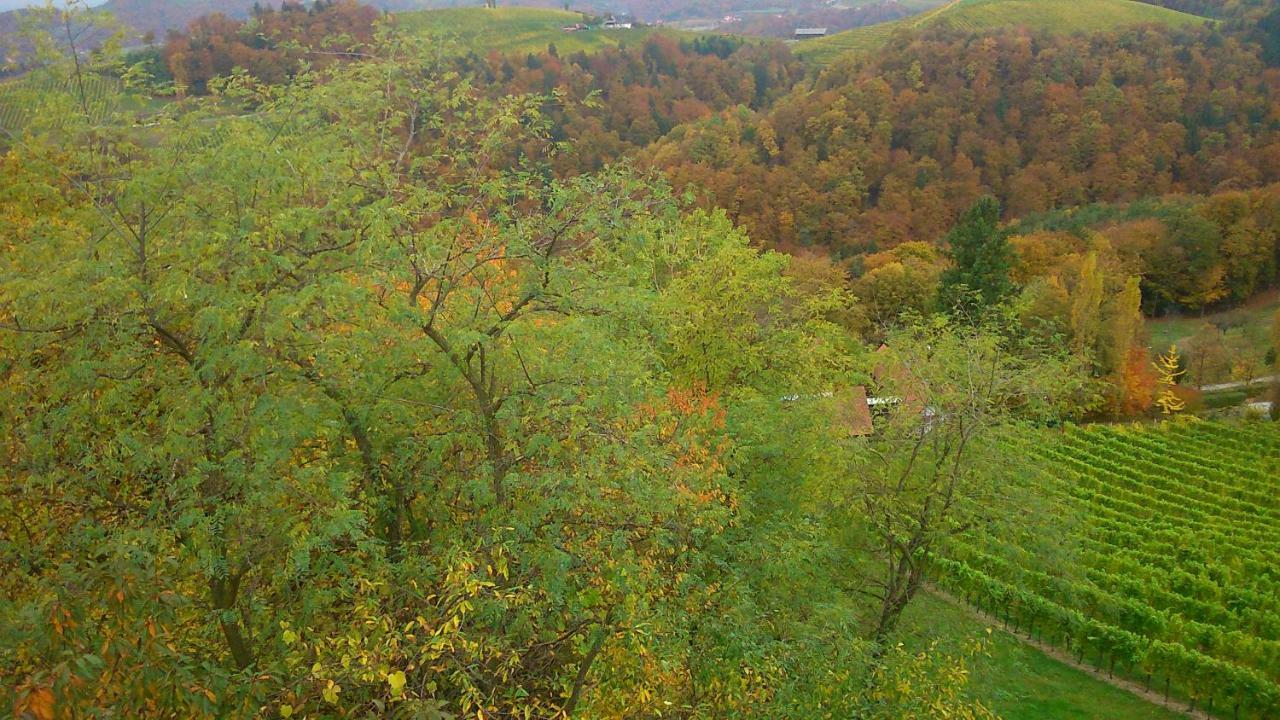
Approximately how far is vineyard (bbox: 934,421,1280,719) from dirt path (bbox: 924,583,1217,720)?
0.72ft

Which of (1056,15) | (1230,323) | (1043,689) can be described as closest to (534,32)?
(1056,15)

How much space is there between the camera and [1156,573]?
24844 mm

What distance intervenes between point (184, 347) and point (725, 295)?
15683mm

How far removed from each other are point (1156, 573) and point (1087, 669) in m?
4.95

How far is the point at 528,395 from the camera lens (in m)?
8.92

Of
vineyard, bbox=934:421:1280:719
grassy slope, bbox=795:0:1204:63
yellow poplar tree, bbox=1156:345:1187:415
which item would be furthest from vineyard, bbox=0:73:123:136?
grassy slope, bbox=795:0:1204:63

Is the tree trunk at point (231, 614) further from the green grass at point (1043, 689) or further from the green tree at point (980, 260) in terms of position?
the green tree at point (980, 260)

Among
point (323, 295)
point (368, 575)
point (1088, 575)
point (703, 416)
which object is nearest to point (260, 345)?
point (323, 295)

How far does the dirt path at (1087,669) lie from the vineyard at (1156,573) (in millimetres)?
219

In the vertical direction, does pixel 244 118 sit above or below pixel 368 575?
above

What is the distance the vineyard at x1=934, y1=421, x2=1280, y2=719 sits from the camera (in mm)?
18922

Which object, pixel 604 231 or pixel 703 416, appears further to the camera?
pixel 703 416

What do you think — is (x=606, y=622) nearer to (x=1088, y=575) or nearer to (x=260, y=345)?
(x=260, y=345)

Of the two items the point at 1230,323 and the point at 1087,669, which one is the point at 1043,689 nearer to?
the point at 1087,669
